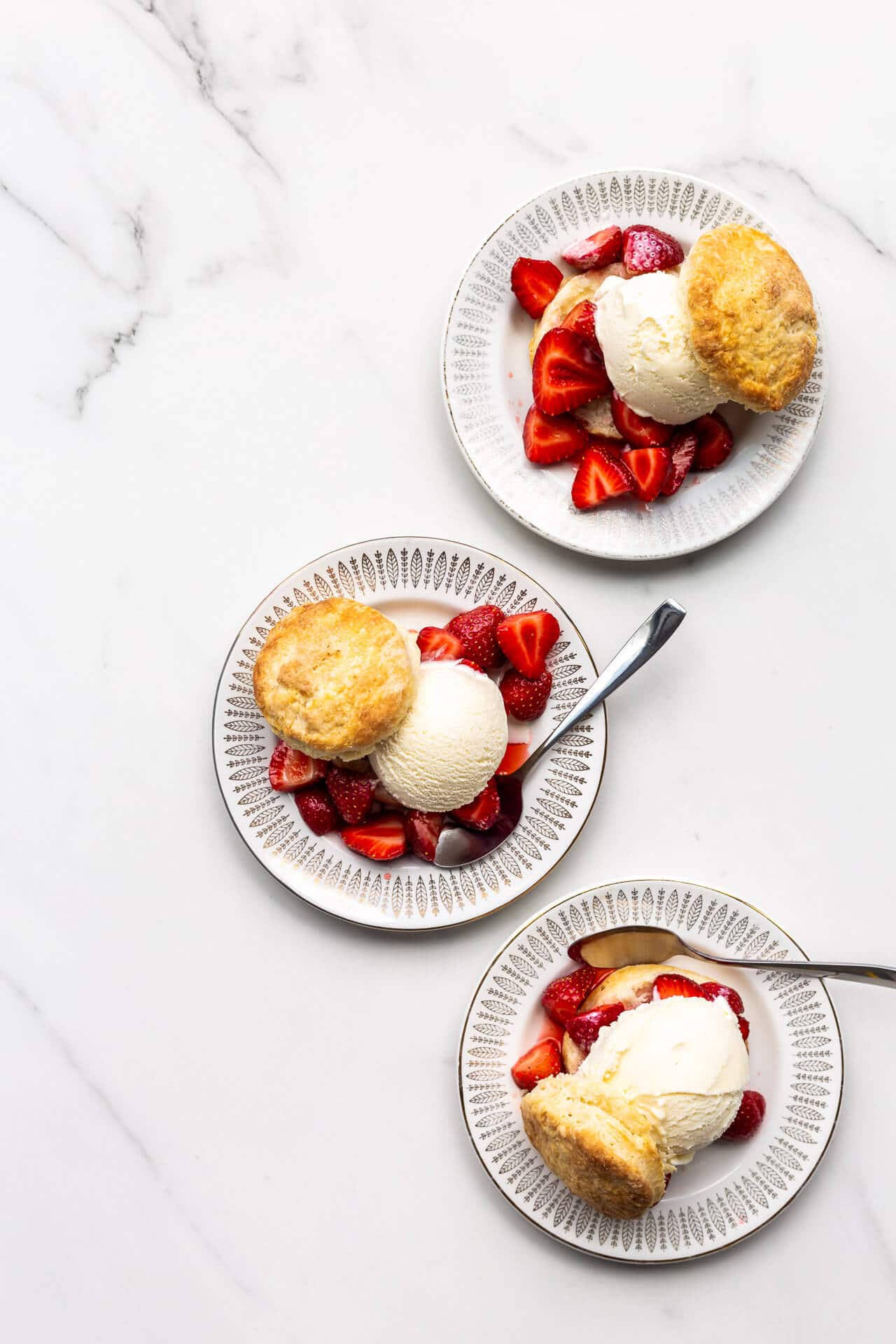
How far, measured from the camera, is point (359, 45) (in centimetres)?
238

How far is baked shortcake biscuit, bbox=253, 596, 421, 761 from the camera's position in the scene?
2043 mm

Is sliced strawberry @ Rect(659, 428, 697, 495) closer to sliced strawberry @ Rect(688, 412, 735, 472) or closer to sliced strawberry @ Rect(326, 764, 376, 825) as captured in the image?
sliced strawberry @ Rect(688, 412, 735, 472)

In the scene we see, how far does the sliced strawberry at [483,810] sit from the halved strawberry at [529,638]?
0.24 metres

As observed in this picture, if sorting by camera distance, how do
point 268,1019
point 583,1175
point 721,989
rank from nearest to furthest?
point 583,1175
point 721,989
point 268,1019

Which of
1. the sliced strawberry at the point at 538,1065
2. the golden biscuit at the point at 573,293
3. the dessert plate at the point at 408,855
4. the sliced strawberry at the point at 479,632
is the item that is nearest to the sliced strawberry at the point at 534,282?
the golden biscuit at the point at 573,293

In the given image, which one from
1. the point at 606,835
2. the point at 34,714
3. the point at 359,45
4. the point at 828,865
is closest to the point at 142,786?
the point at 34,714

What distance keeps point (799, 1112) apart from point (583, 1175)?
51 centimetres

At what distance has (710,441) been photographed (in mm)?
2297

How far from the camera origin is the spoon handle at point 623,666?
224cm

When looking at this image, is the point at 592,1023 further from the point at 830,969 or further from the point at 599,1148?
the point at 830,969

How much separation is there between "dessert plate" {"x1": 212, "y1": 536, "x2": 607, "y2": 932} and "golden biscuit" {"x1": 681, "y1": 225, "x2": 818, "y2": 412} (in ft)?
1.81

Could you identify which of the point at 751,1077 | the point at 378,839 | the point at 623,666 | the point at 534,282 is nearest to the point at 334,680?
the point at 378,839

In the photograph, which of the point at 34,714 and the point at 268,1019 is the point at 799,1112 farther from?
the point at 34,714

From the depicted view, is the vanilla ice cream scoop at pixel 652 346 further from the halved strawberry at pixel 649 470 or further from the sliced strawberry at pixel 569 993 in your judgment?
the sliced strawberry at pixel 569 993
